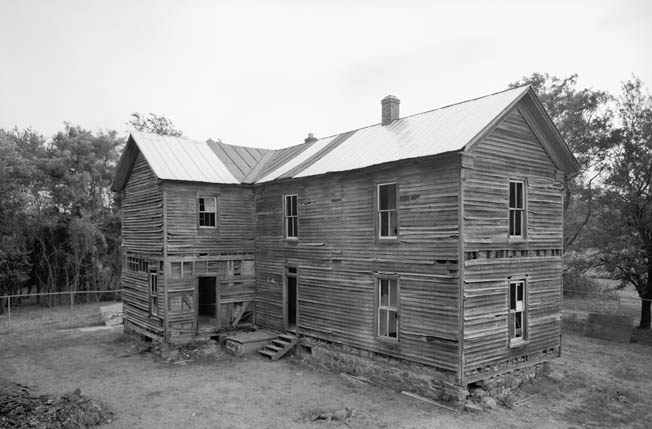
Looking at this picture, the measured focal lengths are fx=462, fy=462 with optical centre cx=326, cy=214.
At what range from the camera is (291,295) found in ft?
68.0

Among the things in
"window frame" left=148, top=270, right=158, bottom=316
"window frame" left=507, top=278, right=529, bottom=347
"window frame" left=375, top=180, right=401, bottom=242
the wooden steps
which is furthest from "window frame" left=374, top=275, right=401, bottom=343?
"window frame" left=148, top=270, right=158, bottom=316

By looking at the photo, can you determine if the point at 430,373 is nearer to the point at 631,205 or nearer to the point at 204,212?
the point at 204,212

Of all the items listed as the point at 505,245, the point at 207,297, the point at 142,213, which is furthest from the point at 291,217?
the point at 505,245

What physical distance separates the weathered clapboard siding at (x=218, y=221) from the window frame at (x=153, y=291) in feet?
6.42

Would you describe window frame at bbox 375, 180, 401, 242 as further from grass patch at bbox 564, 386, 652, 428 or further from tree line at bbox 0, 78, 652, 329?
tree line at bbox 0, 78, 652, 329

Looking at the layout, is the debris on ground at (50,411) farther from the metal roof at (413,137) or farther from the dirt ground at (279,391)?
the metal roof at (413,137)

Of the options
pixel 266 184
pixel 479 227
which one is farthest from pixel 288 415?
pixel 266 184

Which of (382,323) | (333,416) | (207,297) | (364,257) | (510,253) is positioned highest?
(510,253)

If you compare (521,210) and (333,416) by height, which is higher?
(521,210)

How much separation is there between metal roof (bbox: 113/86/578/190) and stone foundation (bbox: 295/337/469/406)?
20.3 feet

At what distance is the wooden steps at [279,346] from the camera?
57.2 ft

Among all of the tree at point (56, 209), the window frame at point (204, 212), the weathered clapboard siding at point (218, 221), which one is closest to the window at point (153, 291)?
the weathered clapboard siding at point (218, 221)

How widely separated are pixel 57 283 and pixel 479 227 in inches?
1238

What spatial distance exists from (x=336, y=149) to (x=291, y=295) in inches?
271
